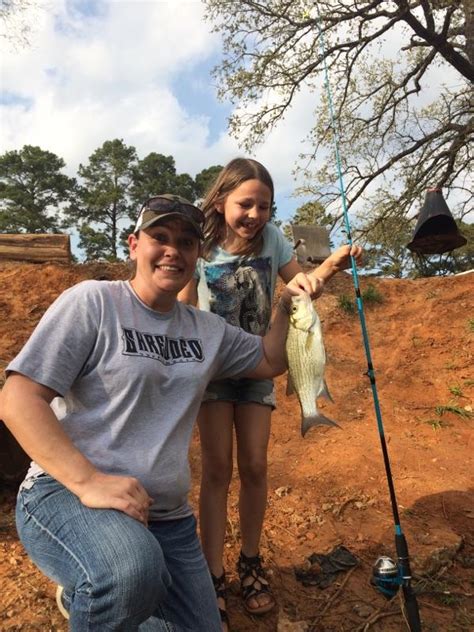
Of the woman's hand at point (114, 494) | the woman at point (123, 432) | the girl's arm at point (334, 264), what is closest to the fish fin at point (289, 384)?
the woman at point (123, 432)

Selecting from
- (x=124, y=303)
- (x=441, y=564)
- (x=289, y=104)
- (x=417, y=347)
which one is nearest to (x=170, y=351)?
(x=124, y=303)

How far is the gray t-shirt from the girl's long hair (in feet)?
2.57

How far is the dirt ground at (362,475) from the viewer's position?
2.75 m

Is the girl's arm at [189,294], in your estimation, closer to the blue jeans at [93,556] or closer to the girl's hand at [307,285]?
the girl's hand at [307,285]

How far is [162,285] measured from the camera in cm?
205

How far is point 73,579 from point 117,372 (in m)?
0.68

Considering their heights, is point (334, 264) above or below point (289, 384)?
above

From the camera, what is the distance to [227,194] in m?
2.64

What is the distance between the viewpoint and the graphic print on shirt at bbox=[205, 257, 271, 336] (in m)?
2.67

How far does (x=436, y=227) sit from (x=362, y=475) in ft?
14.2

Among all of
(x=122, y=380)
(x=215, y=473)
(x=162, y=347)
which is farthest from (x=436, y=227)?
(x=122, y=380)

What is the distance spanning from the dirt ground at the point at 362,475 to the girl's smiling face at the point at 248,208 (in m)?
2.01

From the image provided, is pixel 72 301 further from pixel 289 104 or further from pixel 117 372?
pixel 289 104

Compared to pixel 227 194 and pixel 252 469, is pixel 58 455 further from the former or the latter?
pixel 227 194
